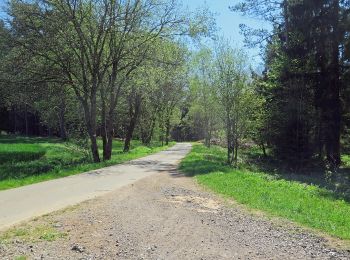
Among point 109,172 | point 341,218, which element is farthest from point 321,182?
point 341,218

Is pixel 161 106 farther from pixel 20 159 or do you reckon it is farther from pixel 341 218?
pixel 341 218

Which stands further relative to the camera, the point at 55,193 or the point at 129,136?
the point at 129,136

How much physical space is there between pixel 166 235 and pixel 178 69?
26.4 m

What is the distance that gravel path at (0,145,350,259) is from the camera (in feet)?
23.0

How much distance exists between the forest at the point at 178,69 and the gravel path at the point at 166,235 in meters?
14.7

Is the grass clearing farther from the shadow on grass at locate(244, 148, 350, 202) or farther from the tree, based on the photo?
the tree

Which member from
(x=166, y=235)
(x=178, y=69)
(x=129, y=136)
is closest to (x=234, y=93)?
(x=178, y=69)

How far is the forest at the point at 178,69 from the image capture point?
2394 cm

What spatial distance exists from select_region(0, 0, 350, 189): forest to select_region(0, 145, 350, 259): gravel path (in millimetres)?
14712

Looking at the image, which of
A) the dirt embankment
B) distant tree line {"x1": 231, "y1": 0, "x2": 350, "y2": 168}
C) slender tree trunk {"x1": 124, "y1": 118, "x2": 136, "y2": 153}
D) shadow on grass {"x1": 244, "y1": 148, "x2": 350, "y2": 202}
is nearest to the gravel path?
the dirt embankment

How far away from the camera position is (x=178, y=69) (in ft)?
111

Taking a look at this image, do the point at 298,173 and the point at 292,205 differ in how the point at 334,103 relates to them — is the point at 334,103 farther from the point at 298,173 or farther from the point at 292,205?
the point at 292,205

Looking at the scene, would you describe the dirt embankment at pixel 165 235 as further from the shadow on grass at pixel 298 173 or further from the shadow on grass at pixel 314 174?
the shadow on grass at pixel 314 174

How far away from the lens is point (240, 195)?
1362 centimetres
